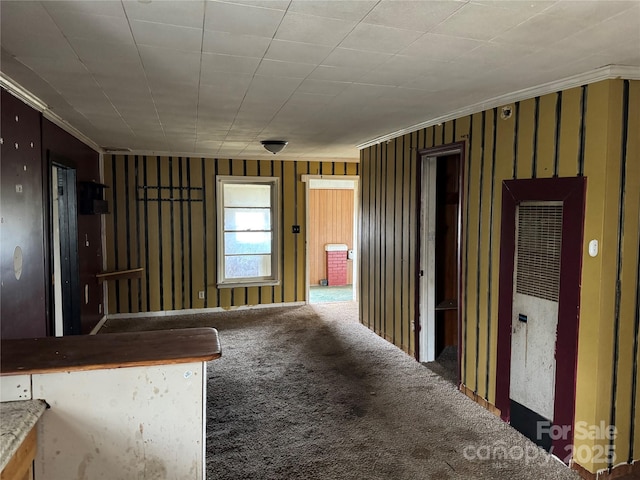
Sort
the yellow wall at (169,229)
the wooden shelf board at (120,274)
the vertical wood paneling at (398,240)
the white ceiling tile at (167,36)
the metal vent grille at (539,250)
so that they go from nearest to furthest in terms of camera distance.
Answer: the white ceiling tile at (167,36), the metal vent grille at (539,250), the vertical wood paneling at (398,240), the wooden shelf board at (120,274), the yellow wall at (169,229)

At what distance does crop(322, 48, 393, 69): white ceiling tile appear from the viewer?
7.16 feet

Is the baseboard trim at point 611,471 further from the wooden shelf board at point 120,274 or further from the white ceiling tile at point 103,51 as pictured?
the wooden shelf board at point 120,274

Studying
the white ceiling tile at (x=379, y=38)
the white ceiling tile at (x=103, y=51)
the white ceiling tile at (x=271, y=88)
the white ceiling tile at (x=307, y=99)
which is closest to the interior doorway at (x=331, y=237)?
the white ceiling tile at (x=307, y=99)

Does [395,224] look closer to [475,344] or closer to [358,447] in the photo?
[475,344]

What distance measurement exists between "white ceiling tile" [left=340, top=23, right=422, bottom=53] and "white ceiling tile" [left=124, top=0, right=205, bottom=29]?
0.68 m

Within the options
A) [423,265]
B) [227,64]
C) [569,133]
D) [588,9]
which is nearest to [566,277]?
[569,133]

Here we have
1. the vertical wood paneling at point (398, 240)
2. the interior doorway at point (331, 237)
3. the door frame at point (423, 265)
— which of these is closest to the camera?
the door frame at point (423, 265)

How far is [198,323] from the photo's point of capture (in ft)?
19.5

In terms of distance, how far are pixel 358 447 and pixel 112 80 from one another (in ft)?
9.28

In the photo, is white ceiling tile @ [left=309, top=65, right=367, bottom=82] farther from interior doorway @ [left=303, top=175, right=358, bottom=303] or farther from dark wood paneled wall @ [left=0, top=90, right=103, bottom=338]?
interior doorway @ [left=303, top=175, right=358, bottom=303]

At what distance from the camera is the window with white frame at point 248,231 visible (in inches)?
261

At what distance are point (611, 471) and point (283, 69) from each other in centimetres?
306

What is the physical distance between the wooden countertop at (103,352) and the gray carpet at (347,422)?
101 centimetres

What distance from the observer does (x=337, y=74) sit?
8.32 ft
